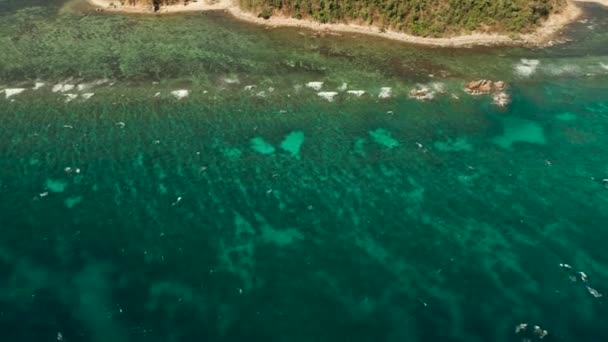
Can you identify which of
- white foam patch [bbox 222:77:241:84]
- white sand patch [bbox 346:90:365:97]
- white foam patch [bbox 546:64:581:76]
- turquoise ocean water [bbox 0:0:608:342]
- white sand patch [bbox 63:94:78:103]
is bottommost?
turquoise ocean water [bbox 0:0:608:342]

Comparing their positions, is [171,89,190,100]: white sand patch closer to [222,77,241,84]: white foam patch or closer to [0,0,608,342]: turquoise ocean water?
[0,0,608,342]: turquoise ocean water

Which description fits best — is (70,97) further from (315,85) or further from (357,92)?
(357,92)

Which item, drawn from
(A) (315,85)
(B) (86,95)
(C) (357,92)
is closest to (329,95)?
(A) (315,85)

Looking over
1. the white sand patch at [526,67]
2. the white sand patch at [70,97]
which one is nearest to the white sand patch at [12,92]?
the white sand patch at [70,97]

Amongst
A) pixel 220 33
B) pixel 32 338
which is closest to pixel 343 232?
pixel 32 338

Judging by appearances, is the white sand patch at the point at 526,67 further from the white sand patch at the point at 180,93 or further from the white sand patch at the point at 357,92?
the white sand patch at the point at 180,93

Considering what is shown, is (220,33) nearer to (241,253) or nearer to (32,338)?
(241,253)

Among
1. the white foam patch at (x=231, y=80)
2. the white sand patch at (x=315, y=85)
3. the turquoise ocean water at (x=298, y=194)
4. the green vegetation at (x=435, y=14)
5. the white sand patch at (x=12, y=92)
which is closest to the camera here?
the turquoise ocean water at (x=298, y=194)

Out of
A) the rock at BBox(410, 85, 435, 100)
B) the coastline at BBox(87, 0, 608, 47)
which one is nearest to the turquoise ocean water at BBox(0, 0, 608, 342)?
the rock at BBox(410, 85, 435, 100)
